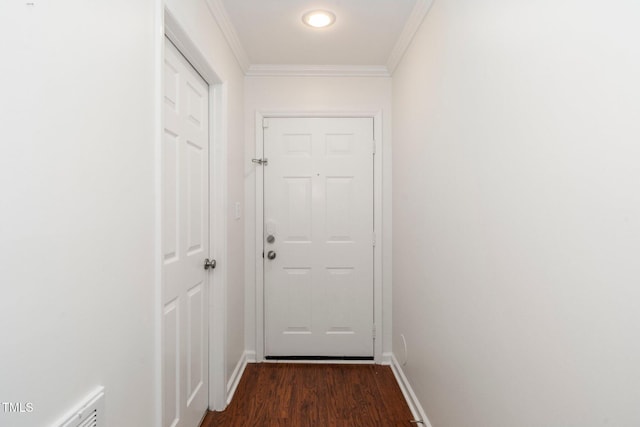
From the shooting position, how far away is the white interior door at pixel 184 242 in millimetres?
1418

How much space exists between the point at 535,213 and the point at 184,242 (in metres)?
1.45

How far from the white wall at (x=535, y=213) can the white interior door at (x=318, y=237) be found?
94 cm

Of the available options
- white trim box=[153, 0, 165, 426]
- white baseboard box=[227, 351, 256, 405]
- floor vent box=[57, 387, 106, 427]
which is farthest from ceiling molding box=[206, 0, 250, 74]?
white baseboard box=[227, 351, 256, 405]

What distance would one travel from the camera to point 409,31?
202 cm

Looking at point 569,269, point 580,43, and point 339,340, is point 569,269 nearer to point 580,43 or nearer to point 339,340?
point 580,43

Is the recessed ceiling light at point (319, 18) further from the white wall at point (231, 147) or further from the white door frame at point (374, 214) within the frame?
the white door frame at point (374, 214)

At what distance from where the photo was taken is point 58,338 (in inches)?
29.5

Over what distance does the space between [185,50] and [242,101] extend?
1007 millimetres

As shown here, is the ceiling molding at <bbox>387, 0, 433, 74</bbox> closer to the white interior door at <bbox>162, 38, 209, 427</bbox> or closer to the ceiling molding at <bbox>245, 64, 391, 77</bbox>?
the ceiling molding at <bbox>245, 64, 391, 77</bbox>

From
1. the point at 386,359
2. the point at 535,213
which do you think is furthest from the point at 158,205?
the point at 386,359

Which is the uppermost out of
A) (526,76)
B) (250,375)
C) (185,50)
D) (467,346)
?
(185,50)

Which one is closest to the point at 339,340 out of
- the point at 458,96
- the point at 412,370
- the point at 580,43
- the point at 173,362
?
the point at 412,370

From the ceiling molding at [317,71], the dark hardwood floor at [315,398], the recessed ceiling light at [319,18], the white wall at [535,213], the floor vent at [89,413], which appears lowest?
the dark hardwood floor at [315,398]

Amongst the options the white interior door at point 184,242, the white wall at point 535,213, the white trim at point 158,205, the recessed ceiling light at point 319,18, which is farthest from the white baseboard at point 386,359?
the recessed ceiling light at point 319,18
